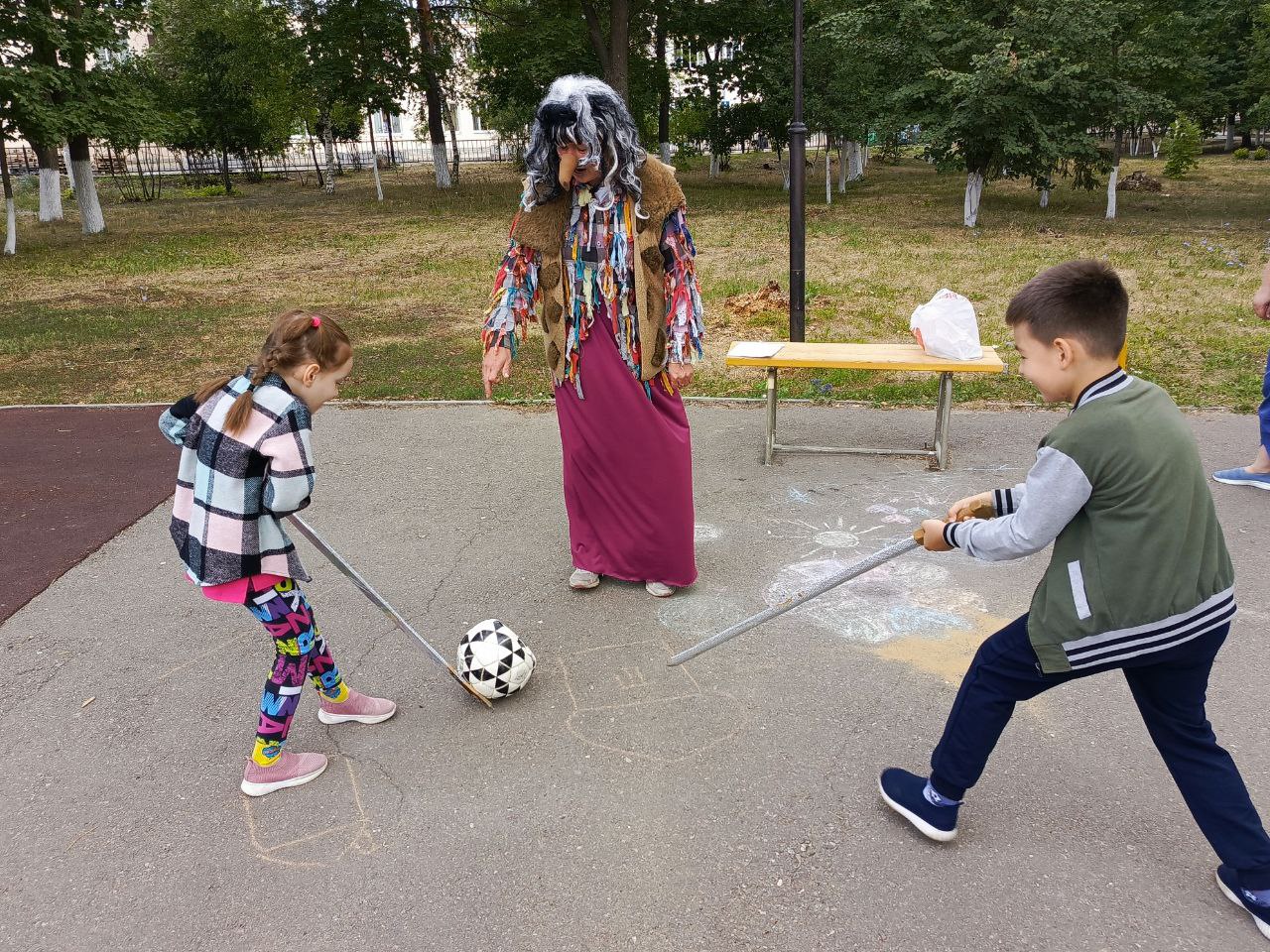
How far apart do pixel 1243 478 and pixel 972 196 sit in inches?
555

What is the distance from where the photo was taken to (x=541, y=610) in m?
4.18

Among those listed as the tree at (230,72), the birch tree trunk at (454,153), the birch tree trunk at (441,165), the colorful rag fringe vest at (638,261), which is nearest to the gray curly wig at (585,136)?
the colorful rag fringe vest at (638,261)

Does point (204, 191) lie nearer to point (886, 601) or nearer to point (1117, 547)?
point (886, 601)

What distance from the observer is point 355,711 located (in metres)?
3.38

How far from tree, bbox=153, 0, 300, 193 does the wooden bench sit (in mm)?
25966

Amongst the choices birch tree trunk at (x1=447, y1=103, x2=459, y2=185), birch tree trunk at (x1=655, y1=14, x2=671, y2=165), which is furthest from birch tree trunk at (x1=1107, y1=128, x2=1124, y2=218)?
birch tree trunk at (x1=447, y1=103, x2=459, y2=185)

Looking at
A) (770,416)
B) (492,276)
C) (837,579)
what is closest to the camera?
(837,579)

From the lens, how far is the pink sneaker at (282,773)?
3.02m

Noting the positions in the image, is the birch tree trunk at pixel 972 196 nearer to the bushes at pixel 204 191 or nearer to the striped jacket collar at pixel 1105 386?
the striped jacket collar at pixel 1105 386

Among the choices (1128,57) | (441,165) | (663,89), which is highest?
(663,89)

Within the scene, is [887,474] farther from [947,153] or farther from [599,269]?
[947,153]

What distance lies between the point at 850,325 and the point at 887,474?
15.3 feet

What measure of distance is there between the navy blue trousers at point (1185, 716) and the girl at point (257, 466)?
2.02 meters

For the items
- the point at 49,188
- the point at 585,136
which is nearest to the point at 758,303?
the point at 585,136
